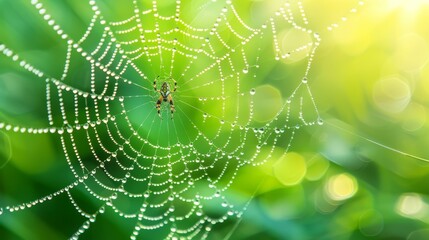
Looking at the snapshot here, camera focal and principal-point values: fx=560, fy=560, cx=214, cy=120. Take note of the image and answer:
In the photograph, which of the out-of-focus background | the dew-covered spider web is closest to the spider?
the dew-covered spider web

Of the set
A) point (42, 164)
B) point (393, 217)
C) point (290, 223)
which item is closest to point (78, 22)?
point (42, 164)

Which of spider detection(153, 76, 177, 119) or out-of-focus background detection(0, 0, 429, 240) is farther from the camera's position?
spider detection(153, 76, 177, 119)

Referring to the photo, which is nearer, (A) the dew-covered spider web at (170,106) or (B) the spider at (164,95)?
(A) the dew-covered spider web at (170,106)

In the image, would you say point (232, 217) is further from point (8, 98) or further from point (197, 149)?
point (8, 98)

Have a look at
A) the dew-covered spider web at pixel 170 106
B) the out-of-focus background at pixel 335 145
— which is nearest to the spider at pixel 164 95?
the dew-covered spider web at pixel 170 106

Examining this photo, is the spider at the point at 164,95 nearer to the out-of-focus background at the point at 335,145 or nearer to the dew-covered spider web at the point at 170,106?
the dew-covered spider web at the point at 170,106

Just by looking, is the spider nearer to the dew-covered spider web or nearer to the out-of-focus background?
the dew-covered spider web

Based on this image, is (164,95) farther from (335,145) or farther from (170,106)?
(335,145)
